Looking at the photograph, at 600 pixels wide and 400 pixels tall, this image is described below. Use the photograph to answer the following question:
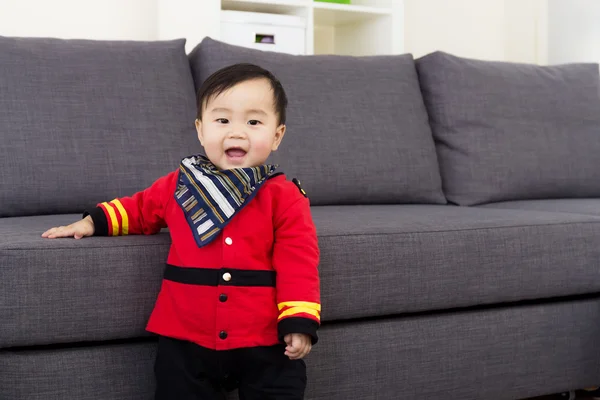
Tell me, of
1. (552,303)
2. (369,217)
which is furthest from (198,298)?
(552,303)

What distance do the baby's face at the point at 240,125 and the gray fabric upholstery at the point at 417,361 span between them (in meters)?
0.37

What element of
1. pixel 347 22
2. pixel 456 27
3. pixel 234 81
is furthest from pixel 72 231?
pixel 456 27

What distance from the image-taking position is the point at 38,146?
170 cm

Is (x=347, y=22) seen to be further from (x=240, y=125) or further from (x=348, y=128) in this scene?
(x=240, y=125)

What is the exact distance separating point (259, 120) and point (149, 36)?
1.54 metres

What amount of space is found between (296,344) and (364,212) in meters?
0.67

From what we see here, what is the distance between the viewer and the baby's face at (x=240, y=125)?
1225 mm

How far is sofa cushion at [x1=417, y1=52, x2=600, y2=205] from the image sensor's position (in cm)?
220

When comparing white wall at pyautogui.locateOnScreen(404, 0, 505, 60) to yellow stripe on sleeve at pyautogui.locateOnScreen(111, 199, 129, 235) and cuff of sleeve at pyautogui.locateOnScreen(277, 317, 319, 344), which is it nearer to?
yellow stripe on sleeve at pyautogui.locateOnScreen(111, 199, 129, 235)

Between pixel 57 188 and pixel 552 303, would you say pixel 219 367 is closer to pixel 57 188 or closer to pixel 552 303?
pixel 57 188

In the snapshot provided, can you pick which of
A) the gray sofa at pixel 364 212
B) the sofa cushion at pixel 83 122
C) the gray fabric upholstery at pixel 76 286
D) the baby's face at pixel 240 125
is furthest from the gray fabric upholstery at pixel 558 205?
the gray fabric upholstery at pixel 76 286

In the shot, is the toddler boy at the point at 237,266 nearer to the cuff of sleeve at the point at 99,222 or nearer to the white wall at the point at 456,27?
the cuff of sleeve at the point at 99,222

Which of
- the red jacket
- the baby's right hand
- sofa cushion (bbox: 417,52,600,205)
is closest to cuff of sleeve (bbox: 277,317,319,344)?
the red jacket

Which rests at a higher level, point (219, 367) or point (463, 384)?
point (219, 367)
